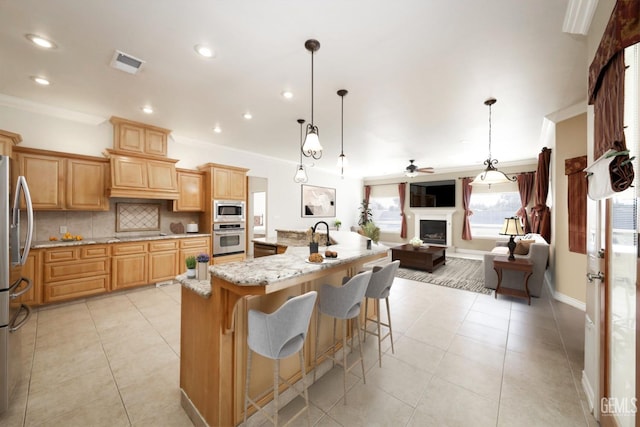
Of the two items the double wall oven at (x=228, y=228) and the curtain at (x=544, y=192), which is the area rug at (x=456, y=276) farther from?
the double wall oven at (x=228, y=228)

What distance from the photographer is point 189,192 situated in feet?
15.6

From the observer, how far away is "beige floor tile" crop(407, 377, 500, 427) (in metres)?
1.63

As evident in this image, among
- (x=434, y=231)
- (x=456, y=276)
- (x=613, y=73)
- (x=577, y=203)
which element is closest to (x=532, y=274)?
(x=577, y=203)

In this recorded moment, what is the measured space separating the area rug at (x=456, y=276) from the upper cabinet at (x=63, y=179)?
5.64 m

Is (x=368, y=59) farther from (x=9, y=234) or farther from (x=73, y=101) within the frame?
(x=73, y=101)

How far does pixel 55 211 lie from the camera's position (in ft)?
12.0

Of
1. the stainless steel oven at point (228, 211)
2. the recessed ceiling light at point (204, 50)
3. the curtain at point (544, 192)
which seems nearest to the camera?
the recessed ceiling light at point (204, 50)

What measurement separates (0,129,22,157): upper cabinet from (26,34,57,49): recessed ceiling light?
1.52m

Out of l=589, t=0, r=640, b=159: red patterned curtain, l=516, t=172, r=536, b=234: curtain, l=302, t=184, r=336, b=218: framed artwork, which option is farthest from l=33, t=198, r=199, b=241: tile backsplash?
l=516, t=172, r=536, b=234: curtain

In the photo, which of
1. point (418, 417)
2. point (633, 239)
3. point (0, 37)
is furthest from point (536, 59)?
point (0, 37)

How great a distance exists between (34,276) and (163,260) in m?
1.48

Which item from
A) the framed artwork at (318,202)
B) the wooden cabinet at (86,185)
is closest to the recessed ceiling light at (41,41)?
the wooden cabinet at (86,185)

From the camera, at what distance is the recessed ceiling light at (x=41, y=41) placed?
2.06 metres

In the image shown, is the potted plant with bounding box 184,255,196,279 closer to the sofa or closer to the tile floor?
the tile floor
